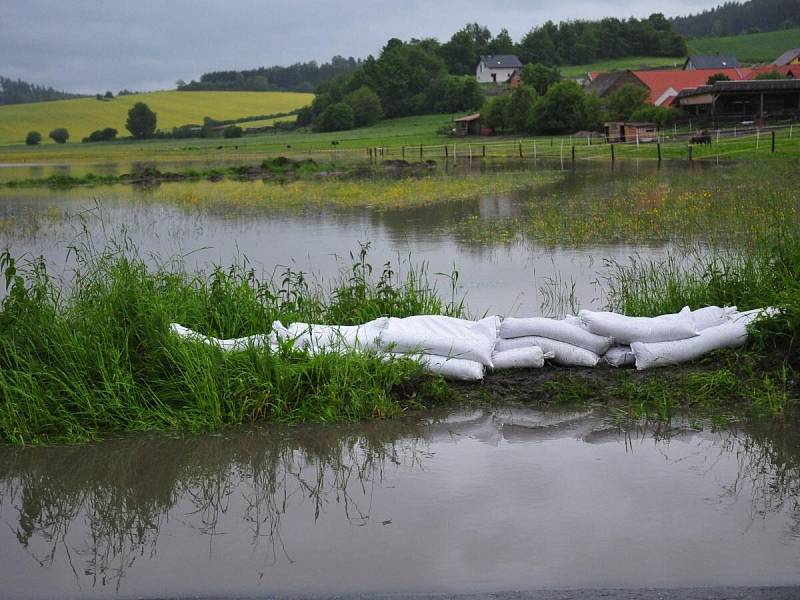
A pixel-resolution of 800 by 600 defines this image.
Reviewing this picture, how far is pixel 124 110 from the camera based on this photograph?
126688 mm

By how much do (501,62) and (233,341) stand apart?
133380 mm

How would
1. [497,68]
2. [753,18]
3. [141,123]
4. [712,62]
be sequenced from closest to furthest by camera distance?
[712,62]
[141,123]
[497,68]
[753,18]

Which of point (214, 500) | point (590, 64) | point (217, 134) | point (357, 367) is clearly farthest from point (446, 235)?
point (590, 64)

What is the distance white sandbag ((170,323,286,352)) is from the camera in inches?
265

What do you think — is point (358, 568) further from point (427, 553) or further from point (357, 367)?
point (357, 367)

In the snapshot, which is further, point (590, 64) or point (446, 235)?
point (590, 64)

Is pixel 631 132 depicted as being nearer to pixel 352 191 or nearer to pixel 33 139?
pixel 352 191

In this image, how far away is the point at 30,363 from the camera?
21.8ft

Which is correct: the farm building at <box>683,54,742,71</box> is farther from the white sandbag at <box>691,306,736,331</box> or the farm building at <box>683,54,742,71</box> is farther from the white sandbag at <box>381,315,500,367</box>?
the white sandbag at <box>381,315,500,367</box>

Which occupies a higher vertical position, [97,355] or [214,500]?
[97,355]

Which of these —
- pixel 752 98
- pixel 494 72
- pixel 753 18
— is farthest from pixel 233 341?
pixel 753 18

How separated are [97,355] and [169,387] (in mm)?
557

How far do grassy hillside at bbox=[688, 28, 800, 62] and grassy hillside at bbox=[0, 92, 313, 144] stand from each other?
60337 mm

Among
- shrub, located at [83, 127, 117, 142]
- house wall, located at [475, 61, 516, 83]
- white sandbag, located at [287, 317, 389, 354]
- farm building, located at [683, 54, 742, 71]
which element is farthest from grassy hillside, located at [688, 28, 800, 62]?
white sandbag, located at [287, 317, 389, 354]
